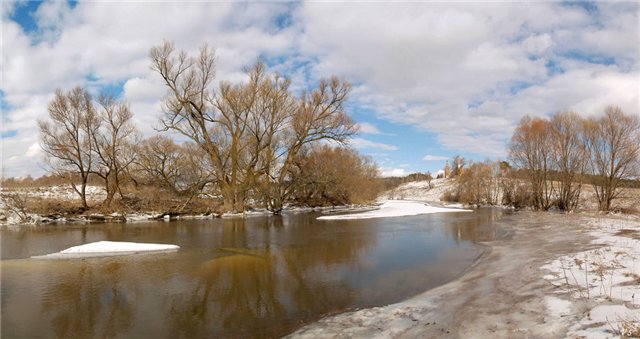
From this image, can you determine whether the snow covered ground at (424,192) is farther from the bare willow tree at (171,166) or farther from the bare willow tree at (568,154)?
the bare willow tree at (171,166)

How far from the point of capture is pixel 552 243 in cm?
Answer: 1326

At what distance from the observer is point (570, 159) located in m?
35.3

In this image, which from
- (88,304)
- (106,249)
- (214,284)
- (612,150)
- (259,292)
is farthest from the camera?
(612,150)

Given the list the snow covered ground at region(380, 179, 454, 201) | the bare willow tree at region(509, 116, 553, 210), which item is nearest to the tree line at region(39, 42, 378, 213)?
the bare willow tree at region(509, 116, 553, 210)

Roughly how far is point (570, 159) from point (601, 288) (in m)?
34.8

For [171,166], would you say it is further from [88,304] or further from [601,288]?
[601,288]

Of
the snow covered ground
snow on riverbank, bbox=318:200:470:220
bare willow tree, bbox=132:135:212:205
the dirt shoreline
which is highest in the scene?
bare willow tree, bbox=132:135:212:205

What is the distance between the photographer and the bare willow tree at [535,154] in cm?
3694

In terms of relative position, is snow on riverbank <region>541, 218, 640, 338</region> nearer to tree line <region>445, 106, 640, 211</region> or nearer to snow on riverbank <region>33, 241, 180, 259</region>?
snow on riverbank <region>33, 241, 180, 259</region>

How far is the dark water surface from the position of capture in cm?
666

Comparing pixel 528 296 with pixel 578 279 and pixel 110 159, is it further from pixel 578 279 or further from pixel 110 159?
pixel 110 159

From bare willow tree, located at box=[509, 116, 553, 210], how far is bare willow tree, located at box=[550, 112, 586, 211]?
69 centimetres

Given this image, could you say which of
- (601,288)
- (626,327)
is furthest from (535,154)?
(626,327)

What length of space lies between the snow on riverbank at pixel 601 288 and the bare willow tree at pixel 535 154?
96.7 ft
